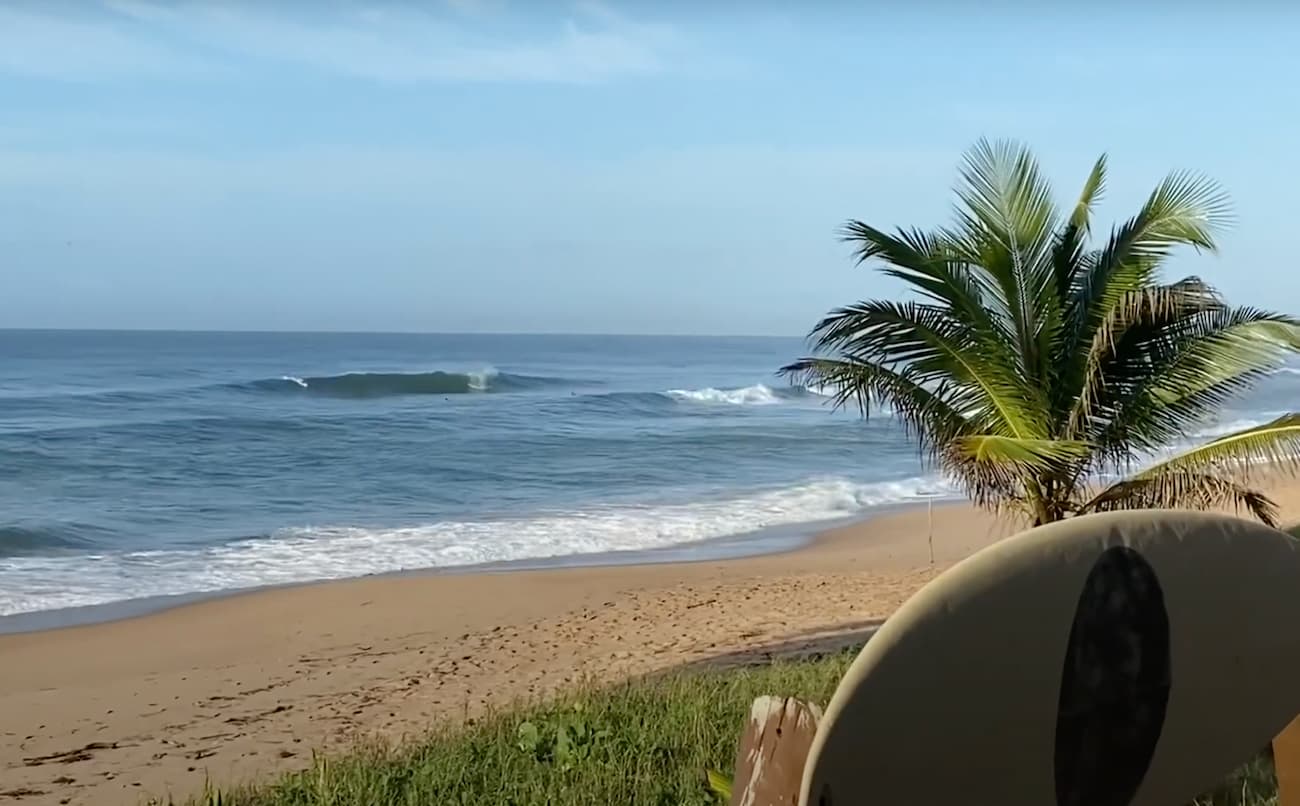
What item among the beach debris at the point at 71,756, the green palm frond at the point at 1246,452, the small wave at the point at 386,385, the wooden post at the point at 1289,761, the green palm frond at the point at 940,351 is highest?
the green palm frond at the point at 940,351

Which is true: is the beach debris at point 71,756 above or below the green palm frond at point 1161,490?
below

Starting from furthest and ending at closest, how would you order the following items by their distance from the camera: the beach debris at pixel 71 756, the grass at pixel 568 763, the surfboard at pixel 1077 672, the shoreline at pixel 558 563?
the shoreline at pixel 558 563 < the beach debris at pixel 71 756 < the grass at pixel 568 763 < the surfboard at pixel 1077 672

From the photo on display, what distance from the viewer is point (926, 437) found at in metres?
8.78

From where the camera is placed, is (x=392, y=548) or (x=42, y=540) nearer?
(x=42, y=540)

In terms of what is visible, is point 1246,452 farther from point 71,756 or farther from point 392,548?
point 392,548

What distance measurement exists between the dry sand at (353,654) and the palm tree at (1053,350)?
10.5 feet

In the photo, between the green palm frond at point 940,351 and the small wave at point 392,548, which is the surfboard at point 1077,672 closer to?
the green palm frond at point 940,351

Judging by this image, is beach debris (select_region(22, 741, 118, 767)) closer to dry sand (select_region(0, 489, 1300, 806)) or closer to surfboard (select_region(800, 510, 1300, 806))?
dry sand (select_region(0, 489, 1300, 806))

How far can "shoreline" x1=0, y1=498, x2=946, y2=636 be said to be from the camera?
1245 cm

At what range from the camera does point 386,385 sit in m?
48.9

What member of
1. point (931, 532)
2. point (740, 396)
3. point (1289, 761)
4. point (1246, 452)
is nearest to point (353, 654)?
point (1246, 452)

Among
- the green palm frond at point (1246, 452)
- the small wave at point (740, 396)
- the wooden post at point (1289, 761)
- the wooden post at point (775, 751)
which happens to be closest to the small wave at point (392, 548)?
the green palm frond at point (1246, 452)

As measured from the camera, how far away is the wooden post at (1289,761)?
111 inches

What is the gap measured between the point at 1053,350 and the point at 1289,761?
18.2 feet
